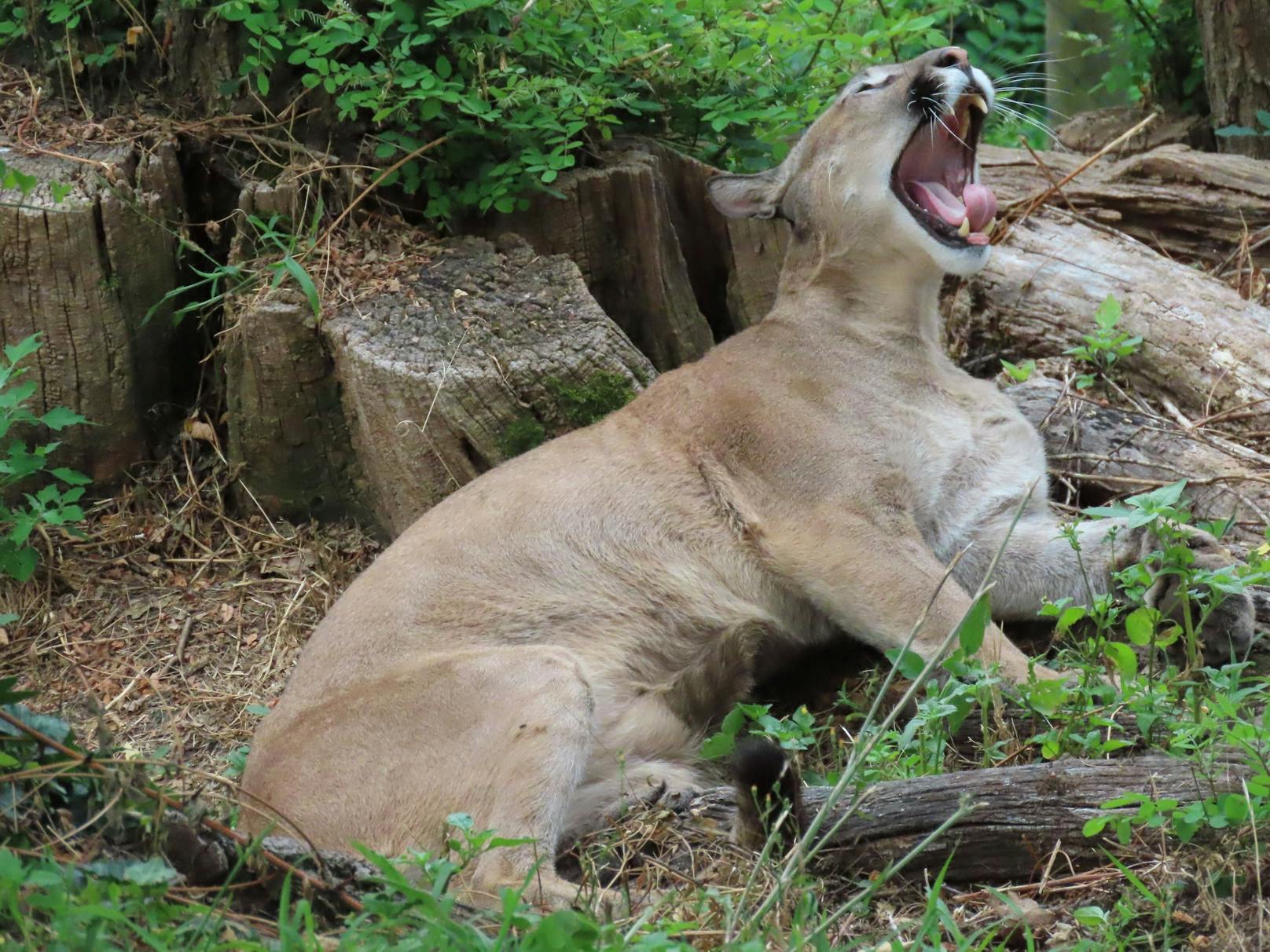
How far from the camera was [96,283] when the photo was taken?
18.9ft

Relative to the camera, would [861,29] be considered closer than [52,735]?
No

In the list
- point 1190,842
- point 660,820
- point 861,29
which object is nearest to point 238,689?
point 660,820

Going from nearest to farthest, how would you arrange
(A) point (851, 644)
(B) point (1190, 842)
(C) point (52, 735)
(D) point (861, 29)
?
(C) point (52, 735) → (B) point (1190, 842) → (A) point (851, 644) → (D) point (861, 29)

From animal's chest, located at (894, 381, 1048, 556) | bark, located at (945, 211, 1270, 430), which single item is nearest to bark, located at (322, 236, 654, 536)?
animal's chest, located at (894, 381, 1048, 556)

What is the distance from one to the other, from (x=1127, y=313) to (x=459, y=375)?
2974mm

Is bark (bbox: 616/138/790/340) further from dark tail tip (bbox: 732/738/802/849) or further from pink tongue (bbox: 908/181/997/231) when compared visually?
dark tail tip (bbox: 732/738/802/849)

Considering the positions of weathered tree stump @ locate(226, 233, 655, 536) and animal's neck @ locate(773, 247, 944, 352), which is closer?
animal's neck @ locate(773, 247, 944, 352)

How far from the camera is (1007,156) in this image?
25.5ft

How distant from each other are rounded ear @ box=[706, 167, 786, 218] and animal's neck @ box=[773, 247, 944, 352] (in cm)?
41

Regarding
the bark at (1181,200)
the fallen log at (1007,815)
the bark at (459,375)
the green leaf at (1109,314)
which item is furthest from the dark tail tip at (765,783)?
the bark at (1181,200)

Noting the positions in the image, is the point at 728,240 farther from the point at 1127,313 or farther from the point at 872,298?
the point at 1127,313

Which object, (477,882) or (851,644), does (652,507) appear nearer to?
(851,644)

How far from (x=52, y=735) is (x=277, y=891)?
0.59m

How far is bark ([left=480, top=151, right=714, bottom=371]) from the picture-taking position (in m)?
6.10
